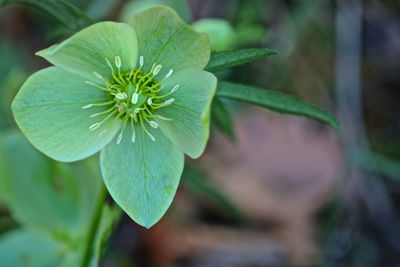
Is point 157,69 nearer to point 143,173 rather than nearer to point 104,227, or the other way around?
point 143,173

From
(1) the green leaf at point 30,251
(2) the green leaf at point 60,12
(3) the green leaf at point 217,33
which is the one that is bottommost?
(1) the green leaf at point 30,251

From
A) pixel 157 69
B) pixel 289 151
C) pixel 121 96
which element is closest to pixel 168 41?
pixel 157 69

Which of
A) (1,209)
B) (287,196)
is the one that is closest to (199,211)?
(287,196)

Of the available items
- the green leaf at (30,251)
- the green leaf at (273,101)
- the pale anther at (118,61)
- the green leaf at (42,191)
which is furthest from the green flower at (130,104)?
the green leaf at (30,251)

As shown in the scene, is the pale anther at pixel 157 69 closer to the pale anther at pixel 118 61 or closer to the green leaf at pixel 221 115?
the pale anther at pixel 118 61

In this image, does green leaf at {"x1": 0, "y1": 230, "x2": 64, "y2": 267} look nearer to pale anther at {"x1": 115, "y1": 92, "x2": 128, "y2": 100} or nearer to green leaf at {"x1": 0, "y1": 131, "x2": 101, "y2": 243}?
green leaf at {"x1": 0, "y1": 131, "x2": 101, "y2": 243}

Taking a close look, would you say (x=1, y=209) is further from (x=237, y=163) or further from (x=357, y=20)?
(x=357, y=20)
